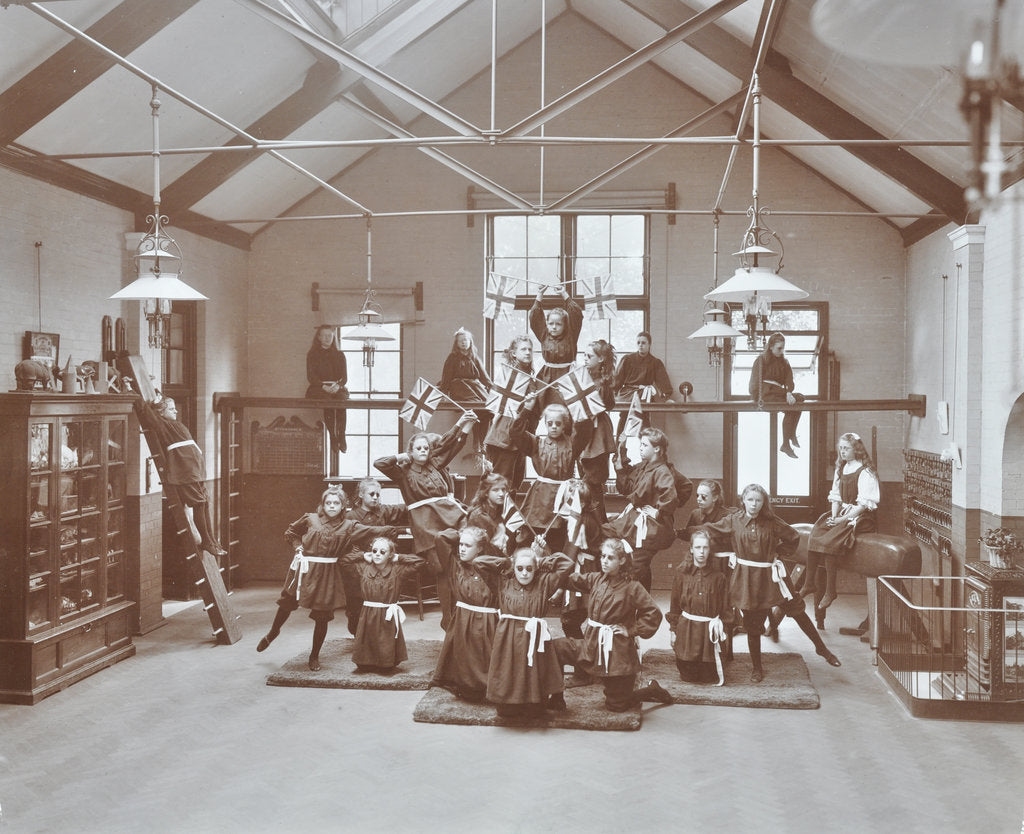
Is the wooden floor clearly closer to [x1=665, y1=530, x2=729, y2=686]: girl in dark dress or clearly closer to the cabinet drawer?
the cabinet drawer

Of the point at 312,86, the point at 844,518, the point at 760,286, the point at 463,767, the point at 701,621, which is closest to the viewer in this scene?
the point at 760,286

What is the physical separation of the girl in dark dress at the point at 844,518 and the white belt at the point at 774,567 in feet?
4.87

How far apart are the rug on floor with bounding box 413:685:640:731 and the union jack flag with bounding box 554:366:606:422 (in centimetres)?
258

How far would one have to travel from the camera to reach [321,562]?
29.0 ft

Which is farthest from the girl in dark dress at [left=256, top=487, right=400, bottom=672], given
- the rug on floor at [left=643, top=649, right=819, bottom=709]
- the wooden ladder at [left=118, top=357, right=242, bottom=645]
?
the rug on floor at [left=643, top=649, right=819, bottom=709]

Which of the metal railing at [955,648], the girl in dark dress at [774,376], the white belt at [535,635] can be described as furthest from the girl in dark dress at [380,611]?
the girl in dark dress at [774,376]

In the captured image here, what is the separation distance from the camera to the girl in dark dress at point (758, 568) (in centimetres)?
869

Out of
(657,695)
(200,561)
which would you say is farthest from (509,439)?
(200,561)

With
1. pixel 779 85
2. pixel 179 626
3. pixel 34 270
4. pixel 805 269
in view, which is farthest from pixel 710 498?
pixel 34 270

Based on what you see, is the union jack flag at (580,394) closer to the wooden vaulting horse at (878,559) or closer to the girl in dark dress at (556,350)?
the girl in dark dress at (556,350)

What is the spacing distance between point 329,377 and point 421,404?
3.74 m

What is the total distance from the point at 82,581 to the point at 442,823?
473cm

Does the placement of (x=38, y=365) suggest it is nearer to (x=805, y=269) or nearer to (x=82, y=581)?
(x=82, y=581)

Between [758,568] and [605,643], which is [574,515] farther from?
[758,568]
